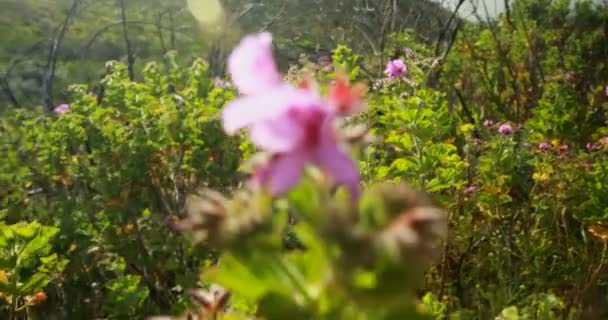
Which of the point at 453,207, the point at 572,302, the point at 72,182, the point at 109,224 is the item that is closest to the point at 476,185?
the point at 453,207

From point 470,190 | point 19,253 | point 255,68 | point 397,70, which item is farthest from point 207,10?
point 255,68

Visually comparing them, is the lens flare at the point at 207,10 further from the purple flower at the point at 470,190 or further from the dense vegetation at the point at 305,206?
the purple flower at the point at 470,190

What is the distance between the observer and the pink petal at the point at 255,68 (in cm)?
60

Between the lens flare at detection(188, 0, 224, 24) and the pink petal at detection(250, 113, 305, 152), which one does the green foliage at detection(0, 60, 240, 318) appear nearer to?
the pink petal at detection(250, 113, 305, 152)

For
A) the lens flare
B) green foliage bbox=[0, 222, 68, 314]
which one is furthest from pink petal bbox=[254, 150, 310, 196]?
the lens flare

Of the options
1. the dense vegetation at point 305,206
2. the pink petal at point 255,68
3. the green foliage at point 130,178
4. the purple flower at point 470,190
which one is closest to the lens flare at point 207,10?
the dense vegetation at point 305,206

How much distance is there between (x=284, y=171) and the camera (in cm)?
58

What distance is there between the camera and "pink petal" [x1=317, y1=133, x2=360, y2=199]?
574mm

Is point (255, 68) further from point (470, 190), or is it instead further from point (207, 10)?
point (207, 10)

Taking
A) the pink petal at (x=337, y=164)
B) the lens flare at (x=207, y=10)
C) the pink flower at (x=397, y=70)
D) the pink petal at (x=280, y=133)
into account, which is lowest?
the pink petal at (x=337, y=164)

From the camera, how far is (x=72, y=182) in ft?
12.4

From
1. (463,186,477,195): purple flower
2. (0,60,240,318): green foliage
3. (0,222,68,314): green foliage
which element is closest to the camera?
(0,222,68,314): green foliage

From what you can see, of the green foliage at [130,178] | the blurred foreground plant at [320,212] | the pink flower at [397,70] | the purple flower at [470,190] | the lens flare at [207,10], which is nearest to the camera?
the blurred foreground plant at [320,212]

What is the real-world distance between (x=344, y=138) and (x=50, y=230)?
146cm
